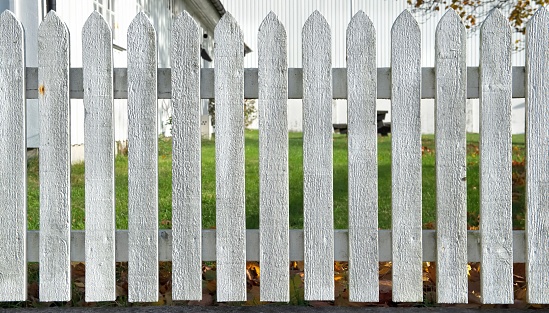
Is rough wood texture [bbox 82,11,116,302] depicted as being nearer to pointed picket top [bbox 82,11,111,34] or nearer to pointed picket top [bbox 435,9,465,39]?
pointed picket top [bbox 82,11,111,34]

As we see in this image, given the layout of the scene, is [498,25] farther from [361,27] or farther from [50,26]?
[50,26]

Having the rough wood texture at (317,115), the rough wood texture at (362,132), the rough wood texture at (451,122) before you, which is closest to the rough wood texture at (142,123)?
the rough wood texture at (317,115)

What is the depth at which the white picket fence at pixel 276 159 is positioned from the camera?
3180mm

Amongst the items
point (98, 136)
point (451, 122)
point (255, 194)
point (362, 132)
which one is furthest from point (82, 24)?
point (451, 122)

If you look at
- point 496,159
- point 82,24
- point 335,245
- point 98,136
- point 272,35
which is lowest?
point 335,245

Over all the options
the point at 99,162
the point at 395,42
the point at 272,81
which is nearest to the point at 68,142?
the point at 99,162

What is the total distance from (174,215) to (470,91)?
4.65 ft

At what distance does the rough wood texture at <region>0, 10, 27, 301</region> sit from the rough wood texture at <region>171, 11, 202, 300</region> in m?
0.69

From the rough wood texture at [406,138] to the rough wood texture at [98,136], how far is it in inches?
49.2

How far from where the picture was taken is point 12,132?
3.24m

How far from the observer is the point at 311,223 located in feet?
10.6

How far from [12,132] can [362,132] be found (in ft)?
5.09

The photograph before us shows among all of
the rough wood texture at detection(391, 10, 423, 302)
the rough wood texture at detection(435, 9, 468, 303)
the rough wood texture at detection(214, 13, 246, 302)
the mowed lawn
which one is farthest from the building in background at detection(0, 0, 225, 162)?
the rough wood texture at detection(435, 9, 468, 303)

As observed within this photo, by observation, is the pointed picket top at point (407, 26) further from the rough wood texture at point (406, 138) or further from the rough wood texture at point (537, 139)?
the rough wood texture at point (537, 139)
